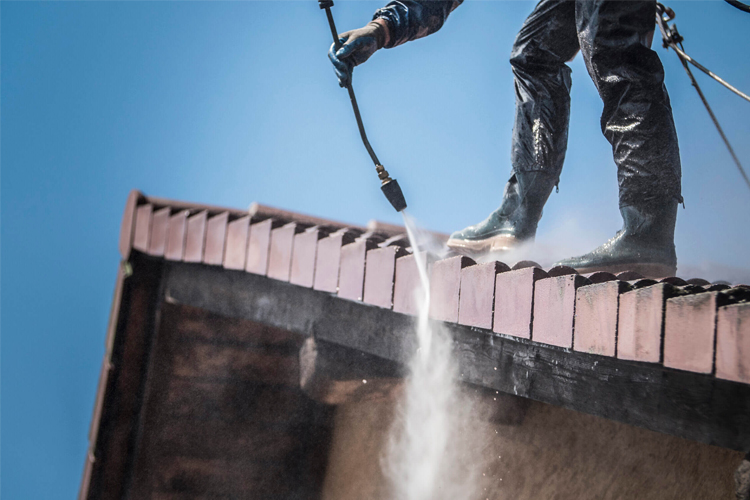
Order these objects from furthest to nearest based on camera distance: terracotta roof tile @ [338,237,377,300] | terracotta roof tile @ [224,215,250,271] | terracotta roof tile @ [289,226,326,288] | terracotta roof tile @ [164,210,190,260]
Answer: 1. terracotta roof tile @ [164,210,190,260]
2. terracotta roof tile @ [224,215,250,271]
3. terracotta roof tile @ [289,226,326,288]
4. terracotta roof tile @ [338,237,377,300]

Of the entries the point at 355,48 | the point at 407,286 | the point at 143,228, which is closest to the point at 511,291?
the point at 407,286

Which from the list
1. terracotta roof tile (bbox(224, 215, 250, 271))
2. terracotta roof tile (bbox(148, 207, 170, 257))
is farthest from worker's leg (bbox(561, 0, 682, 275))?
terracotta roof tile (bbox(148, 207, 170, 257))

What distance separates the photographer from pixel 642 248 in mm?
1688

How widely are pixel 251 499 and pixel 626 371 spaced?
2317 millimetres

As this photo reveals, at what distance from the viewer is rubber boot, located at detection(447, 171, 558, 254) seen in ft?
6.88

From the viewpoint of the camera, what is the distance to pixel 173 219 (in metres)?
2.92

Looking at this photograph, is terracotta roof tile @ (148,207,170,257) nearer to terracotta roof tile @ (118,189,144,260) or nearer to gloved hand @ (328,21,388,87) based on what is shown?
terracotta roof tile @ (118,189,144,260)

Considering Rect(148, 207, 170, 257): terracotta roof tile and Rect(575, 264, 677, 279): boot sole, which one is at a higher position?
Rect(148, 207, 170, 257): terracotta roof tile

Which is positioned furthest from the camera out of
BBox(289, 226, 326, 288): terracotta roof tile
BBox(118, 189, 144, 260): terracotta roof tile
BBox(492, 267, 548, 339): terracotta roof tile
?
BBox(118, 189, 144, 260): terracotta roof tile

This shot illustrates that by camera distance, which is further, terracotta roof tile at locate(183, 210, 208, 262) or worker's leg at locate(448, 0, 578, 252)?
terracotta roof tile at locate(183, 210, 208, 262)

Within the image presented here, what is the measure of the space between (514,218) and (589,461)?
896 millimetres

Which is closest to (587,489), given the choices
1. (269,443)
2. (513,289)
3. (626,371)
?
(626,371)

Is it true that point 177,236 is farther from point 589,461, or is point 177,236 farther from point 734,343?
point 734,343

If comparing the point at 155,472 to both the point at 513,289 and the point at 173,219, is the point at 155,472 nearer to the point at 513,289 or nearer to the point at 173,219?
the point at 173,219
